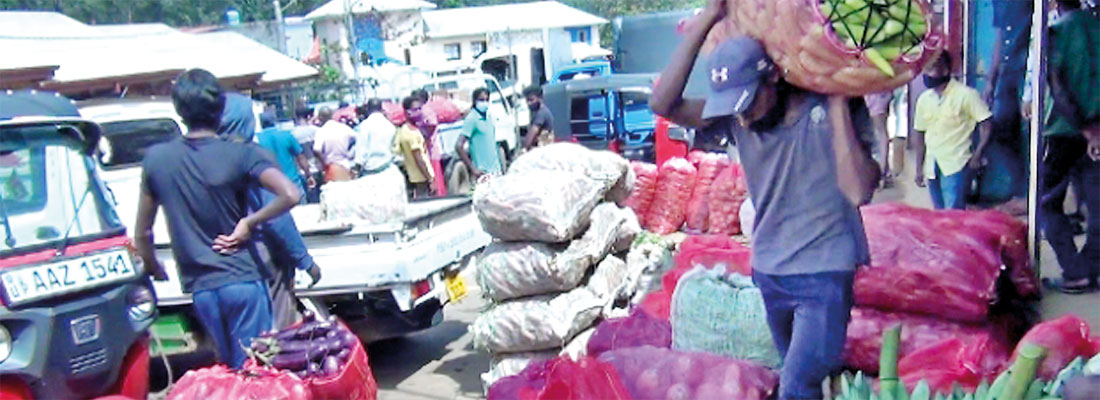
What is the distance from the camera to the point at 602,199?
5.70m

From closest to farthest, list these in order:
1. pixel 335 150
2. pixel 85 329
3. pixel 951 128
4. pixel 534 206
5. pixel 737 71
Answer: pixel 737 71 → pixel 85 329 → pixel 534 206 → pixel 951 128 → pixel 335 150

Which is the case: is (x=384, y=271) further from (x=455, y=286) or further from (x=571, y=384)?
(x=571, y=384)

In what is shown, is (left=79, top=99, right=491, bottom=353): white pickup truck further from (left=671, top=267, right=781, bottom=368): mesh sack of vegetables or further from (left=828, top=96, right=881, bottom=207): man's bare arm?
(left=828, top=96, right=881, bottom=207): man's bare arm

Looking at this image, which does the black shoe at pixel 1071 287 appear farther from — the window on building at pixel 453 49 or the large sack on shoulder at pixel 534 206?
the window on building at pixel 453 49

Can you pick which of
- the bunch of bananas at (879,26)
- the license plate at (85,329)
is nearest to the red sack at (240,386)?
the license plate at (85,329)

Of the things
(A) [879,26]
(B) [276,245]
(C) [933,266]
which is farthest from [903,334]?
(B) [276,245]

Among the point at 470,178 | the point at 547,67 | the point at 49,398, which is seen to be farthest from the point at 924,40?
the point at 547,67

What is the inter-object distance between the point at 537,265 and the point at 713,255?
0.91 meters

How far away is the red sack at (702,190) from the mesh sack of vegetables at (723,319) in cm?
548

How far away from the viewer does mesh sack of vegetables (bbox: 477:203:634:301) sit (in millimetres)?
5250

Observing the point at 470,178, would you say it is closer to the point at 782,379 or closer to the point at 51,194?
the point at 51,194

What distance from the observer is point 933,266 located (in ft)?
13.4

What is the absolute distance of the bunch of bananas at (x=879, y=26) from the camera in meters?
2.83

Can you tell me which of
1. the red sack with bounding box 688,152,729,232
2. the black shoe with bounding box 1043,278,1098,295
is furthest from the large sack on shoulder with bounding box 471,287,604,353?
the red sack with bounding box 688,152,729,232
